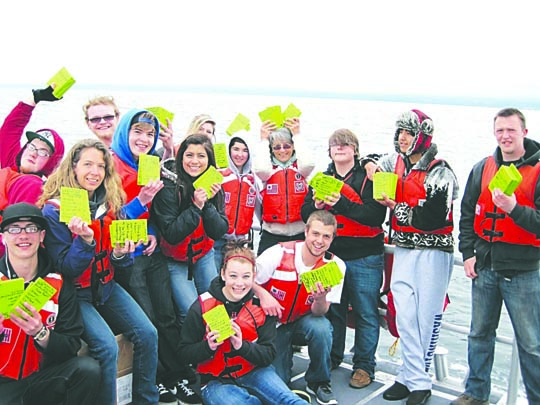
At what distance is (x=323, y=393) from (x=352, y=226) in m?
1.12

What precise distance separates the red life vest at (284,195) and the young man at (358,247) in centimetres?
19

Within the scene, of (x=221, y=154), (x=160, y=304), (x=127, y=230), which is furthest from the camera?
(x=221, y=154)

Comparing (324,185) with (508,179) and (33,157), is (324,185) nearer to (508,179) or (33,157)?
(508,179)

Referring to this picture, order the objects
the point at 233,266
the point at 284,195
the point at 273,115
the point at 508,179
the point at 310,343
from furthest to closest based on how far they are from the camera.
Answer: the point at 273,115, the point at 284,195, the point at 310,343, the point at 233,266, the point at 508,179

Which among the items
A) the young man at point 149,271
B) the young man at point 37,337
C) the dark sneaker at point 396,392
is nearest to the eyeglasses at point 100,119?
the young man at point 149,271

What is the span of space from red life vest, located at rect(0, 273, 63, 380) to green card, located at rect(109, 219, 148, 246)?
1.29 feet

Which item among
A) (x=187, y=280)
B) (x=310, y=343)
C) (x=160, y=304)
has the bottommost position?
(x=310, y=343)

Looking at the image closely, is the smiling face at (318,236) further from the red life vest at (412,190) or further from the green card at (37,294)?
the green card at (37,294)

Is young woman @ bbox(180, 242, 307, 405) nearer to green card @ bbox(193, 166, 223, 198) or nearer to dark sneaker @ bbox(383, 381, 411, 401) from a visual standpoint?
green card @ bbox(193, 166, 223, 198)

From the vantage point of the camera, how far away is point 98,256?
3.03m

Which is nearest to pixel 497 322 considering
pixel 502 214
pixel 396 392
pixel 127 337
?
pixel 502 214

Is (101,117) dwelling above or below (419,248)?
above

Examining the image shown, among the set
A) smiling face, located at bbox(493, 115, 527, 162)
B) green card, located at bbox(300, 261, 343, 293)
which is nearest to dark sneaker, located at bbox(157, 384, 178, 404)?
green card, located at bbox(300, 261, 343, 293)

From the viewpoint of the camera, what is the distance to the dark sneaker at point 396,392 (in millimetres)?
3682
